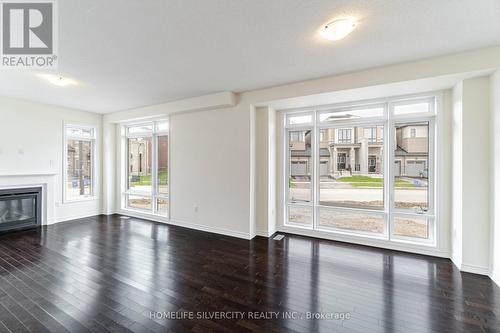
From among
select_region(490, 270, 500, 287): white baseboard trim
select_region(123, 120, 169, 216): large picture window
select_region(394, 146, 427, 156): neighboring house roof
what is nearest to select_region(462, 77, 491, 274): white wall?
select_region(490, 270, 500, 287): white baseboard trim

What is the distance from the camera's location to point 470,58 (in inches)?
102

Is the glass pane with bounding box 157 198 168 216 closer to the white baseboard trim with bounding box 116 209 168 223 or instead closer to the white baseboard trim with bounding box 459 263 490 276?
the white baseboard trim with bounding box 116 209 168 223

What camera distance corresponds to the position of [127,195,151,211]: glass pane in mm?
5781

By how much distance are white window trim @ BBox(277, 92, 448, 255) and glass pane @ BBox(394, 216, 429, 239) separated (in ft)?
0.24

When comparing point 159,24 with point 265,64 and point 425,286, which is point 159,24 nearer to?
point 265,64

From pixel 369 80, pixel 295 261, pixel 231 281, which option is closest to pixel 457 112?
pixel 369 80

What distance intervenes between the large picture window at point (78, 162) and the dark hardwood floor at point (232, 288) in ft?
6.50

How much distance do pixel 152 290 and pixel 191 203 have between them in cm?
247

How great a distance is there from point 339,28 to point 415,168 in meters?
2.77

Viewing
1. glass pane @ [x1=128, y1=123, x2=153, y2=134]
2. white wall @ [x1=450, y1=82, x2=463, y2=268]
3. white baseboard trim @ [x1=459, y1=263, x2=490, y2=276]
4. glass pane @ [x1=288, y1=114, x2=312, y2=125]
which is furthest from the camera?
glass pane @ [x1=128, y1=123, x2=153, y2=134]

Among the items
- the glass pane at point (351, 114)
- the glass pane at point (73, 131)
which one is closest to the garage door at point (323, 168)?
the glass pane at point (351, 114)

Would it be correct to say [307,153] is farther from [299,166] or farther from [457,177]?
[457,177]

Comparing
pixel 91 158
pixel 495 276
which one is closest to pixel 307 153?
pixel 495 276

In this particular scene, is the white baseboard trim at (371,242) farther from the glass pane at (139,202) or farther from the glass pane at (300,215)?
the glass pane at (139,202)
